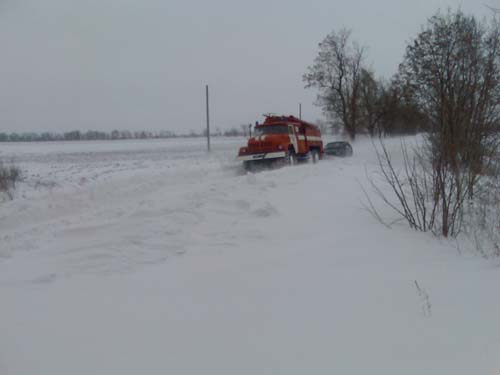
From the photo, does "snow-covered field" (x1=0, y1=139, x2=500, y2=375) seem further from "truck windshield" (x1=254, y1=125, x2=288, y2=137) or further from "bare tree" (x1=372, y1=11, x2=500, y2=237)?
"truck windshield" (x1=254, y1=125, x2=288, y2=137)

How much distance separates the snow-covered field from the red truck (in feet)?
29.7

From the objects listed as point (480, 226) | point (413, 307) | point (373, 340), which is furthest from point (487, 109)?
point (373, 340)

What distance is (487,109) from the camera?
5527mm

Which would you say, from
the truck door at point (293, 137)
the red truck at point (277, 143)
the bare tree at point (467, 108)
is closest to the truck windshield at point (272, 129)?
the red truck at point (277, 143)

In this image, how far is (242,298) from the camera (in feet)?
9.83

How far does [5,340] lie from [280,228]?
349 cm

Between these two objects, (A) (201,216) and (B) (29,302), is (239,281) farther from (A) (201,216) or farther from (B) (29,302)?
(A) (201,216)

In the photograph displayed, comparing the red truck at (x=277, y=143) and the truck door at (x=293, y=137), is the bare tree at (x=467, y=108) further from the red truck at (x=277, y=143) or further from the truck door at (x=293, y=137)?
the truck door at (x=293, y=137)

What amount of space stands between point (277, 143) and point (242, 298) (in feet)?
39.3

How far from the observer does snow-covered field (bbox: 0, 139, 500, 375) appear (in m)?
2.24

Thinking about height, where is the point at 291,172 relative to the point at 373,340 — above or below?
above

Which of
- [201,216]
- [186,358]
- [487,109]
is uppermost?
[487,109]

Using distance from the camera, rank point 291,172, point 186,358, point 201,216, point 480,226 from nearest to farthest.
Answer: point 186,358, point 480,226, point 201,216, point 291,172

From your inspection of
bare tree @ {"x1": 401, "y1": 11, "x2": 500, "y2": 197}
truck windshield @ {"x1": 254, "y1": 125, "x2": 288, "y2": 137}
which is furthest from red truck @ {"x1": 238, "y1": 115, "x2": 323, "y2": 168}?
bare tree @ {"x1": 401, "y1": 11, "x2": 500, "y2": 197}
